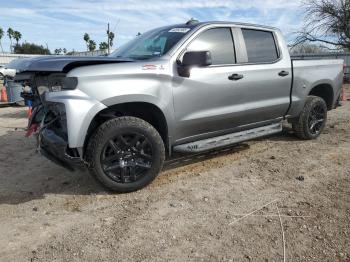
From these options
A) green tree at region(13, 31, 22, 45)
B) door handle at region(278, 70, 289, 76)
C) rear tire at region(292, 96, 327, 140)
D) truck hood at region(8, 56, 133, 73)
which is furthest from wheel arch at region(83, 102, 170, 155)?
green tree at region(13, 31, 22, 45)

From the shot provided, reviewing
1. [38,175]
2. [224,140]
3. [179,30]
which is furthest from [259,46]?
[38,175]

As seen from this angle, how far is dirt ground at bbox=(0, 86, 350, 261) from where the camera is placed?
3.23 metres

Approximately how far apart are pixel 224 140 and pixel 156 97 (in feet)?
4.38

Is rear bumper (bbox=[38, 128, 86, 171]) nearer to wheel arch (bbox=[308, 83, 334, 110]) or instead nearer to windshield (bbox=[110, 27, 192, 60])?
windshield (bbox=[110, 27, 192, 60])

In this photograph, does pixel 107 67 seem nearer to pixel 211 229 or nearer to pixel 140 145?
pixel 140 145

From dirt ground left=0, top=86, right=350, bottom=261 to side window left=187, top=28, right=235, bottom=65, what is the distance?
1481 millimetres

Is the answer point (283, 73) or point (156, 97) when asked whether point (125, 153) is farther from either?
point (283, 73)

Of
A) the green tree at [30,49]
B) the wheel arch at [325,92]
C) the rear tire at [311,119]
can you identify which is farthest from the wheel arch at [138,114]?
the green tree at [30,49]

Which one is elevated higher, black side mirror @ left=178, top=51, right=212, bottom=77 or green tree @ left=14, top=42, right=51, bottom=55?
green tree @ left=14, top=42, right=51, bottom=55

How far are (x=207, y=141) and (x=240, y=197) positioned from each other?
1.03 metres

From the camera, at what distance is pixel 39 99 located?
4.61 metres

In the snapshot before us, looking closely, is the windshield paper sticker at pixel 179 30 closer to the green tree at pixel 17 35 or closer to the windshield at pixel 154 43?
the windshield at pixel 154 43

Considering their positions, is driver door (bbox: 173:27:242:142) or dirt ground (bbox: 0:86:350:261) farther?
driver door (bbox: 173:27:242:142)

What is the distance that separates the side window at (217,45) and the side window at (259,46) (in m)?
0.36
